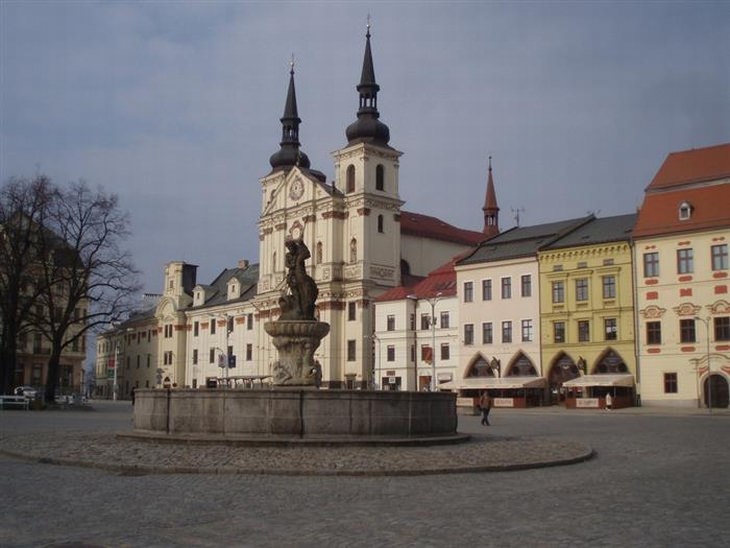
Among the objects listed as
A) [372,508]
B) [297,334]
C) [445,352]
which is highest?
[445,352]

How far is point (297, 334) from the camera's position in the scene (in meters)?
24.1

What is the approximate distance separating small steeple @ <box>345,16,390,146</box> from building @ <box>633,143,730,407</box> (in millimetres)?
33983

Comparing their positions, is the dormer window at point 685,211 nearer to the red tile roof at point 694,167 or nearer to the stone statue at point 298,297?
the red tile roof at point 694,167

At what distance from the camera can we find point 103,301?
55906 millimetres

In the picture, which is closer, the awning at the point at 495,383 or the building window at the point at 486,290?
the awning at the point at 495,383

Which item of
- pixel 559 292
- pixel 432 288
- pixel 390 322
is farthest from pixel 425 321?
pixel 559 292

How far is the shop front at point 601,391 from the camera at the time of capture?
55.4 m

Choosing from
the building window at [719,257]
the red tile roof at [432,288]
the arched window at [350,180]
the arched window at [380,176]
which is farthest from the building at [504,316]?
the arched window at [350,180]

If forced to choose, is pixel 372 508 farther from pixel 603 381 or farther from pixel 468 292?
pixel 468 292

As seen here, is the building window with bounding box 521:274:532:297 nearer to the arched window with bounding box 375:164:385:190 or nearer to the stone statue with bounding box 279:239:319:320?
the arched window with bounding box 375:164:385:190

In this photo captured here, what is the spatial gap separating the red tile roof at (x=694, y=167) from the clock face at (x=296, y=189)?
4007 centimetres

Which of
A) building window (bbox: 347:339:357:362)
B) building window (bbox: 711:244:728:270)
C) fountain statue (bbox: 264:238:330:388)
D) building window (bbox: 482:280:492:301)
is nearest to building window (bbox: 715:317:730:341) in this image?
building window (bbox: 711:244:728:270)

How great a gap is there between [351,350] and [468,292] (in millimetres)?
18068

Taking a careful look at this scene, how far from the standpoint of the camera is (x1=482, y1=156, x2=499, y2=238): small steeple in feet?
350
